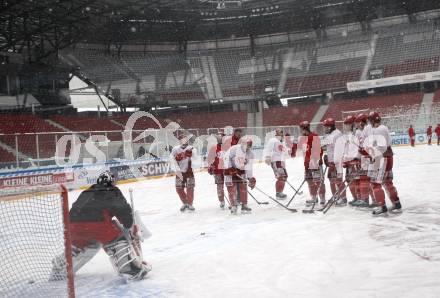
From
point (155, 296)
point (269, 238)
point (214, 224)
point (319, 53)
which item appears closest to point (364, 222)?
point (269, 238)

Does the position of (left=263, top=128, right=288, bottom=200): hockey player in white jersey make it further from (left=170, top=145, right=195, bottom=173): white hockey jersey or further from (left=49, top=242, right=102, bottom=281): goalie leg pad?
(left=49, top=242, right=102, bottom=281): goalie leg pad

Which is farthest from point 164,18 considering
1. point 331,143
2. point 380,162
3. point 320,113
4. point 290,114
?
point 380,162

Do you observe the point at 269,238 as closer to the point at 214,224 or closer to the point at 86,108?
the point at 214,224

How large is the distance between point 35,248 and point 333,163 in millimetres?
5013

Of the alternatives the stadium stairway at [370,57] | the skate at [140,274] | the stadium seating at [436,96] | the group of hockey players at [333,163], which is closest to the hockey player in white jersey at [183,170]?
the group of hockey players at [333,163]

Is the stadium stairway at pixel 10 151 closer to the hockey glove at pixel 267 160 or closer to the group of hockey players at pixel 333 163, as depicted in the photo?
the group of hockey players at pixel 333 163

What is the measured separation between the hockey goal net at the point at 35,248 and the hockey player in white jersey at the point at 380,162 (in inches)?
170

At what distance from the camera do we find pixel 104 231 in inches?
167

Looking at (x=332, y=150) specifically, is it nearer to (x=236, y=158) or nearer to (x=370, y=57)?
(x=236, y=158)

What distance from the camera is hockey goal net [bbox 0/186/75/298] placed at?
3878 mm

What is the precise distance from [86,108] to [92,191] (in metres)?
25.6

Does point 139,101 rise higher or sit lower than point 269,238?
higher

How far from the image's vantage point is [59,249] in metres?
5.14

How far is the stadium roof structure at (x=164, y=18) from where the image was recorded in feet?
72.5
